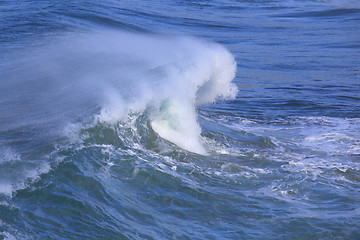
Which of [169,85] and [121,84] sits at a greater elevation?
Result: [169,85]

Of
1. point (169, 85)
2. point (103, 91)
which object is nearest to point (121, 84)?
point (103, 91)

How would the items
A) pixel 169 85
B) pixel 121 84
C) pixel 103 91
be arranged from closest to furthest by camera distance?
pixel 169 85, pixel 103 91, pixel 121 84

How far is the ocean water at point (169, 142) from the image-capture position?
17.5 feet

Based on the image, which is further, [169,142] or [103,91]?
[103,91]

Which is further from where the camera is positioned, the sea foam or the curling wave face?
the sea foam

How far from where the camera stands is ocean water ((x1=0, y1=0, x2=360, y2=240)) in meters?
5.33

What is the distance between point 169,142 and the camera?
7.85 metres

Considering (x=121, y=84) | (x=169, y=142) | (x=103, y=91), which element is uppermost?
(x=121, y=84)

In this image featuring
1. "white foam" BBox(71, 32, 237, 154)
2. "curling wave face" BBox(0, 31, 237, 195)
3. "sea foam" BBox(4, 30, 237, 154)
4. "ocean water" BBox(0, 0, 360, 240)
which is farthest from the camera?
"sea foam" BBox(4, 30, 237, 154)

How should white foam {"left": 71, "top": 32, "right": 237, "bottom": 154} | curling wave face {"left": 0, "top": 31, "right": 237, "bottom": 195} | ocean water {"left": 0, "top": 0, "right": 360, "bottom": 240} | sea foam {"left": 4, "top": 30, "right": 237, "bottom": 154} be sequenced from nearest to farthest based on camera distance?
ocean water {"left": 0, "top": 0, "right": 360, "bottom": 240} → curling wave face {"left": 0, "top": 31, "right": 237, "bottom": 195} → white foam {"left": 71, "top": 32, "right": 237, "bottom": 154} → sea foam {"left": 4, "top": 30, "right": 237, "bottom": 154}

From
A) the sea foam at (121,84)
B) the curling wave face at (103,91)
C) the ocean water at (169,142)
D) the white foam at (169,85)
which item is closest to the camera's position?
the ocean water at (169,142)

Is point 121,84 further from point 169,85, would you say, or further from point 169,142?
point 169,142

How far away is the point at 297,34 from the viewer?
24578 millimetres

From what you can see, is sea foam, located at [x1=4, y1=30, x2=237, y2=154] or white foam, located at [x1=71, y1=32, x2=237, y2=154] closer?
white foam, located at [x1=71, y1=32, x2=237, y2=154]
